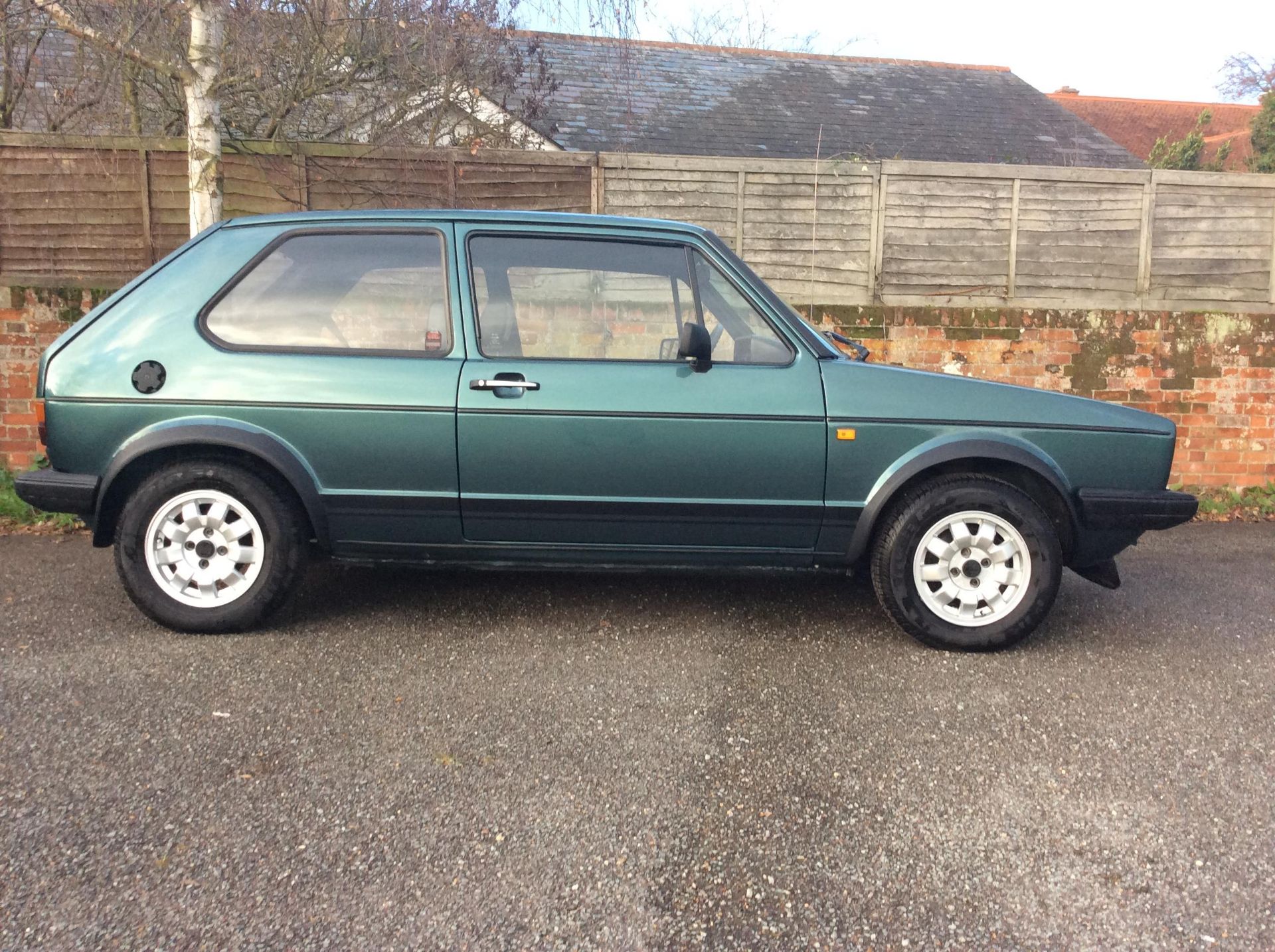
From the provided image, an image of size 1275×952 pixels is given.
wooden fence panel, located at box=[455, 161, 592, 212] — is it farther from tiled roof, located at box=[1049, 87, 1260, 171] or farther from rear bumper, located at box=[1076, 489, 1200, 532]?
tiled roof, located at box=[1049, 87, 1260, 171]

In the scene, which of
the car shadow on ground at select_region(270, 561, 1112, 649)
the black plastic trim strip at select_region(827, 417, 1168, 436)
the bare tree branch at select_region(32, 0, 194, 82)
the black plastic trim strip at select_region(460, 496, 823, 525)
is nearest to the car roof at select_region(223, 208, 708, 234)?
the black plastic trim strip at select_region(827, 417, 1168, 436)

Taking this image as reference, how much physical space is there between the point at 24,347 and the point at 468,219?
4322 mm

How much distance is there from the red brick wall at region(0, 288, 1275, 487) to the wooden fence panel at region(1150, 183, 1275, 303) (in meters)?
0.35

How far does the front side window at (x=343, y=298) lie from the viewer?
154 inches

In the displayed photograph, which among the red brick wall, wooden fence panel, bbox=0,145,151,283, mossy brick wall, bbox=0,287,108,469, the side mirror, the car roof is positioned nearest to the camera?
the side mirror

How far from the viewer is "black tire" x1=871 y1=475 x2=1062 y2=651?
12.6 feet

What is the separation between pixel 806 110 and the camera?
16.5 metres

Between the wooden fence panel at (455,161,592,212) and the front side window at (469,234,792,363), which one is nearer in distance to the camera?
the front side window at (469,234,792,363)

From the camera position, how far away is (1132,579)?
5.12m

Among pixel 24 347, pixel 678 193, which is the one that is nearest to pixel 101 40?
pixel 24 347

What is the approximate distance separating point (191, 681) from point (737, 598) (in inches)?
93.9

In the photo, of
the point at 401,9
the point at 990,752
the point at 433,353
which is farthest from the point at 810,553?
the point at 401,9

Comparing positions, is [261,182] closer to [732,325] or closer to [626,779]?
[732,325]

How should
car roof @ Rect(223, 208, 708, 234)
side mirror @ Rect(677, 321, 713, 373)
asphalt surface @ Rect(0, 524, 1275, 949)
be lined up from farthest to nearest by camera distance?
car roof @ Rect(223, 208, 708, 234) → side mirror @ Rect(677, 321, 713, 373) → asphalt surface @ Rect(0, 524, 1275, 949)
